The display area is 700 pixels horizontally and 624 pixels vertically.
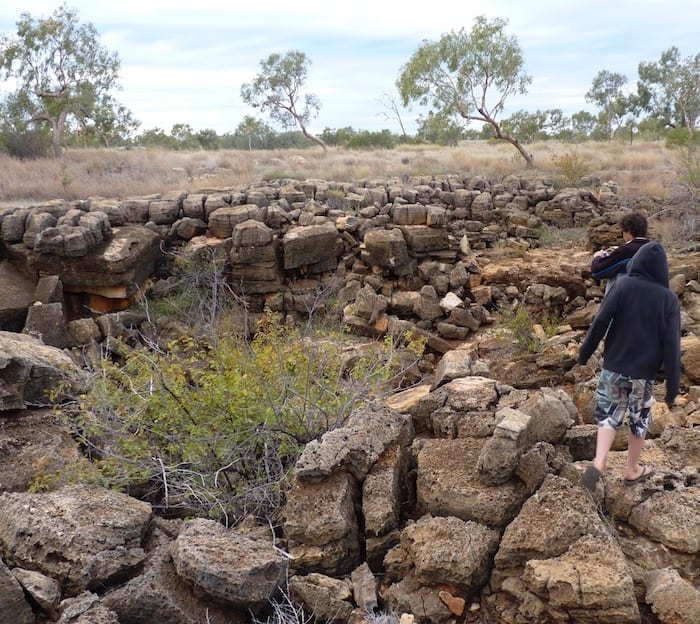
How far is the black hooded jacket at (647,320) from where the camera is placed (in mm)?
3521

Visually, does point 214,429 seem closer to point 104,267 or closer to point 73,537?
point 73,537

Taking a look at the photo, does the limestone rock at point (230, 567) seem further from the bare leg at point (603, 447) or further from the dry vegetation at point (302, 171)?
the dry vegetation at point (302, 171)

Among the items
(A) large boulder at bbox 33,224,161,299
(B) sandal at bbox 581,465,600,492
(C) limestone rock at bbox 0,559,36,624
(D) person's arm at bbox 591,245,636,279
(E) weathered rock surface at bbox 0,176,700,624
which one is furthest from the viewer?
(A) large boulder at bbox 33,224,161,299

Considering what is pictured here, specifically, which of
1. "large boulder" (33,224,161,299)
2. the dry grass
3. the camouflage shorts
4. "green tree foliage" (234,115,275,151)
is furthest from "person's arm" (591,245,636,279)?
"green tree foliage" (234,115,275,151)

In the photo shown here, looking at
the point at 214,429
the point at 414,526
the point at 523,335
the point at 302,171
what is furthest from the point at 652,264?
the point at 302,171

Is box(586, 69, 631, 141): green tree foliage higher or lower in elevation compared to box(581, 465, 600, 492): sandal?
higher

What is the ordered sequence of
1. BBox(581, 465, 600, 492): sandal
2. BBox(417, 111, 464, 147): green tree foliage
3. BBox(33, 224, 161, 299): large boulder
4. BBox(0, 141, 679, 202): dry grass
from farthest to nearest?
1. BBox(417, 111, 464, 147): green tree foliage
2. BBox(0, 141, 679, 202): dry grass
3. BBox(33, 224, 161, 299): large boulder
4. BBox(581, 465, 600, 492): sandal

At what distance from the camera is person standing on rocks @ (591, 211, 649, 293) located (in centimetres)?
393

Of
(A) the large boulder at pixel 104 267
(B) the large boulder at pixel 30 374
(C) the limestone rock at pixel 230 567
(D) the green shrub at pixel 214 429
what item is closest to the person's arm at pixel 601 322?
(D) the green shrub at pixel 214 429

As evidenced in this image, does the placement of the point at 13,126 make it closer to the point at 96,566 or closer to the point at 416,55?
the point at 416,55

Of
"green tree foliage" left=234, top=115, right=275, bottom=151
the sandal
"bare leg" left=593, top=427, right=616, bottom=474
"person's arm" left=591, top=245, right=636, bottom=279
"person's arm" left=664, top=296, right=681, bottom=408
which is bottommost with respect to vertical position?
the sandal

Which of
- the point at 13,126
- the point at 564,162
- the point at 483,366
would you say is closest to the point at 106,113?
the point at 13,126

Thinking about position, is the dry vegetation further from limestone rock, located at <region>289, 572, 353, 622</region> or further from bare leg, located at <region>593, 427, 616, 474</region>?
limestone rock, located at <region>289, 572, 353, 622</region>

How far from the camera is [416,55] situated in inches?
804
